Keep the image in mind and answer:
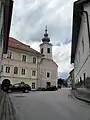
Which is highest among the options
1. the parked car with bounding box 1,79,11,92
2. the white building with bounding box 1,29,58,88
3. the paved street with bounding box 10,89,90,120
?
Result: the white building with bounding box 1,29,58,88

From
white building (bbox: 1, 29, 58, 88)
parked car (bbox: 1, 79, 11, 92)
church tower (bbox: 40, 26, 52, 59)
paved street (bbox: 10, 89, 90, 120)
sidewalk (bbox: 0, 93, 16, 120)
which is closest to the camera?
sidewalk (bbox: 0, 93, 16, 120)

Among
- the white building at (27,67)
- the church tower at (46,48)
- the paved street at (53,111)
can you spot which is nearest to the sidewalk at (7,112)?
the paved street at (53,111)

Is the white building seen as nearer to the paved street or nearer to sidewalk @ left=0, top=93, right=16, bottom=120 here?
the paved street

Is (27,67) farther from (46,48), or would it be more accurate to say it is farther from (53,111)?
(53,111)

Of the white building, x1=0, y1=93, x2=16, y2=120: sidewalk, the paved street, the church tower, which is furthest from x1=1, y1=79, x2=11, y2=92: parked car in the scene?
x1=0, y1=93, x2=16, y2=120: sidewalk

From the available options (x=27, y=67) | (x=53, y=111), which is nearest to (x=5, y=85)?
(x=27, y=67)

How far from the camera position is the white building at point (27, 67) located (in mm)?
59441

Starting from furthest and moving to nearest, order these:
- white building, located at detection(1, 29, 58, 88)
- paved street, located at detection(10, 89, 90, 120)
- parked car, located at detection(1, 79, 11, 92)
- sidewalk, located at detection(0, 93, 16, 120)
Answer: white building, located at detection(1, 29, 58, 88)
parked car, located at detection(1, 79, 11, 92)
paved street, located at detection(10, 89, 90, 120)
sidewalk, located at detection(0, 93, 16, 120)

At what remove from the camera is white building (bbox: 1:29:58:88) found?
59.4 meters

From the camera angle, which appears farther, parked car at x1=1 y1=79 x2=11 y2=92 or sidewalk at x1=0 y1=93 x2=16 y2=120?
parked car at x1=1 y1=79 x2=11 y2=92

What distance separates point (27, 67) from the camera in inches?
2512

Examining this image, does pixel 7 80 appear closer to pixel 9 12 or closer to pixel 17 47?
pixel 17 47

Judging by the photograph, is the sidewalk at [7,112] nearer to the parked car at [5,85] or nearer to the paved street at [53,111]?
the paved street at [53,111]

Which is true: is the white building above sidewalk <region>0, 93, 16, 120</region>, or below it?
above
